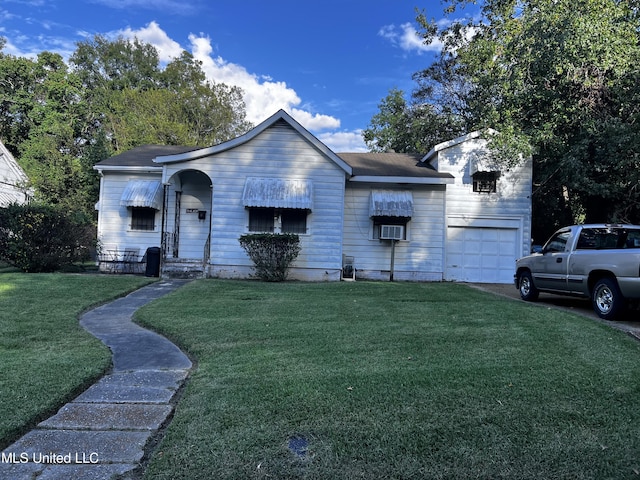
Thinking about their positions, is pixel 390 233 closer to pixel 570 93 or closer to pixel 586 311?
pixel 586 311

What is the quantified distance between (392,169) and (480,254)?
4.36 meters

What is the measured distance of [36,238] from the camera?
12570 mm

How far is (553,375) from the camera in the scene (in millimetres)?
4133

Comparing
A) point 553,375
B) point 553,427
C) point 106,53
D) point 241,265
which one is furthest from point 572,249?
point 106,53

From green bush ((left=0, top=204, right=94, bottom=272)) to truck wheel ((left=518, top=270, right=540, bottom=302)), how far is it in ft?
43.0

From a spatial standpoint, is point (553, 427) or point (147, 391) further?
point (147, 391)

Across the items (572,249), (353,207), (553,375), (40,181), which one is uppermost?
(40,181)

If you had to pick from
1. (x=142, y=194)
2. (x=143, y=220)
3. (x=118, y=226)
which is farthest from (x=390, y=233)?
(x=118, y=226)

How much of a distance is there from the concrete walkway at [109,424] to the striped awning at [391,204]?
9.58 meters

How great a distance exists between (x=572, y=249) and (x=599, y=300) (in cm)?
121

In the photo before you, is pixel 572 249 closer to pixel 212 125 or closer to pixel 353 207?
pixel 353 207

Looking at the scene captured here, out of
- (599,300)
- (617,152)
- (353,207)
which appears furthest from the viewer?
(353,207)

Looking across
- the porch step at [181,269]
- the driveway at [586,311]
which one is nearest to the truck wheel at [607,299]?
the driveway at [586,311]

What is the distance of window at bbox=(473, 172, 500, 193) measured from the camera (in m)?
15.2
